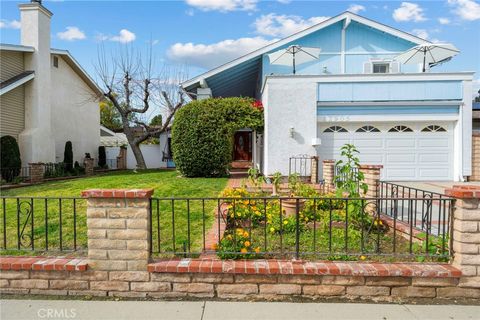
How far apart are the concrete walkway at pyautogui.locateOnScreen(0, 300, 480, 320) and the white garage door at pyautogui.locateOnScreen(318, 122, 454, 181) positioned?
815 cm

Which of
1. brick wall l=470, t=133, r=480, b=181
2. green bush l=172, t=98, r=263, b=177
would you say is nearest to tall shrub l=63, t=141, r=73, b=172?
green bush l=172, t=98, r=263, b=177

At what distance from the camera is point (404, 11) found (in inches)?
429

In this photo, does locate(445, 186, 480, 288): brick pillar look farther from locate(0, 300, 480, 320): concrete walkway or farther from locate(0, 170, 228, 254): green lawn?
locate(0, 170, 228, 254): green lawn

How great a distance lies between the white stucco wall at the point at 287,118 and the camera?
10609 millimetres

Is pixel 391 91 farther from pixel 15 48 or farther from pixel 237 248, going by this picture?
pixel 15 48

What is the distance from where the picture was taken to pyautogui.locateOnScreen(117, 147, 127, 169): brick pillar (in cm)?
2239

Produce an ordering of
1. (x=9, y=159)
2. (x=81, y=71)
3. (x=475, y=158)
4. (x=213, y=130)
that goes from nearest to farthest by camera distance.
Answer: (x=475, y=158), (x=213, y=130), (x=9, y=159), (x=81, y=71)

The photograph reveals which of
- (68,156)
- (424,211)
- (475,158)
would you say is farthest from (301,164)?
(68,156)

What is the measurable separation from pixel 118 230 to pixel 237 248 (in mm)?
1324

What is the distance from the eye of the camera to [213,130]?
39.1ft

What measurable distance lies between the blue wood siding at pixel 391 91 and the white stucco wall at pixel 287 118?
1.95 ft

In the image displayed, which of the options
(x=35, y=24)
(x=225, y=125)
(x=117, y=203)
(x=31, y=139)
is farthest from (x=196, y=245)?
(x=35, y=24)

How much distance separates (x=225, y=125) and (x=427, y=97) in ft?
22.4

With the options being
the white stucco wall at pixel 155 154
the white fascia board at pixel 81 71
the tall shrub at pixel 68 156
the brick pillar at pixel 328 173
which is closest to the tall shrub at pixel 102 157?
the white stucco wall at pixel 155 154
